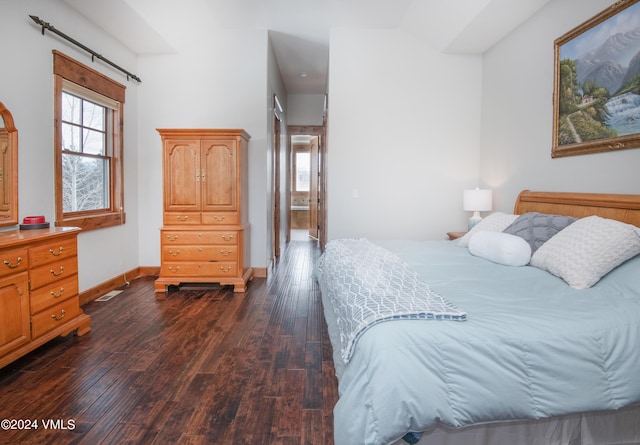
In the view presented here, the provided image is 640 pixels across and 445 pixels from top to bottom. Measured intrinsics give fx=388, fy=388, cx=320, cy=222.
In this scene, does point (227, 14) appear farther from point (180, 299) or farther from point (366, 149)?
point (180, 299)

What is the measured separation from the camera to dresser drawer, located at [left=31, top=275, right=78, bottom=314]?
97.4 inches

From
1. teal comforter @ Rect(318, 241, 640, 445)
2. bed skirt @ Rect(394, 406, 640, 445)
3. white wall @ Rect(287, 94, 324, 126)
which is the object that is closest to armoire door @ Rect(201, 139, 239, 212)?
teal comforter @ Rect(318, 241, 640, 445)

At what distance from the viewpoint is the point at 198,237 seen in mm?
4215

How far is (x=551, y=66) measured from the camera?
3293 mm

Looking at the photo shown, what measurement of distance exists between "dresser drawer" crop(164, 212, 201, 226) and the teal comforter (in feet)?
10.2

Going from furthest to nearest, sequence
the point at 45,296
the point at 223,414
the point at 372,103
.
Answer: the point at 372,103 < the point at 45,296 < the point at 223,414

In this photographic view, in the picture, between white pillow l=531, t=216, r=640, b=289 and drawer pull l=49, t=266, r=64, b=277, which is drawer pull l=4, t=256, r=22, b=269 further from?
white pillow l=531, t=216, r=640, b=289

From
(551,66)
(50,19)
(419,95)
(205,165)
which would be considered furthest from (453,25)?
(50,19)

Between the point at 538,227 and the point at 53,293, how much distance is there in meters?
3.38

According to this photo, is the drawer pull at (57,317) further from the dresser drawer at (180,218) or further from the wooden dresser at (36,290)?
the dresser drawer at (180,218)

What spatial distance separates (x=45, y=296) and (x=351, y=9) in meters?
3.79

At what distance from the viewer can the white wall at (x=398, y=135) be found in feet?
15.1

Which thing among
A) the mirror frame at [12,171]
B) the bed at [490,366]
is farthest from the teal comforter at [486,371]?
the mirror frame at [12,171]

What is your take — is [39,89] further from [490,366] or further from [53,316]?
[490,366]
